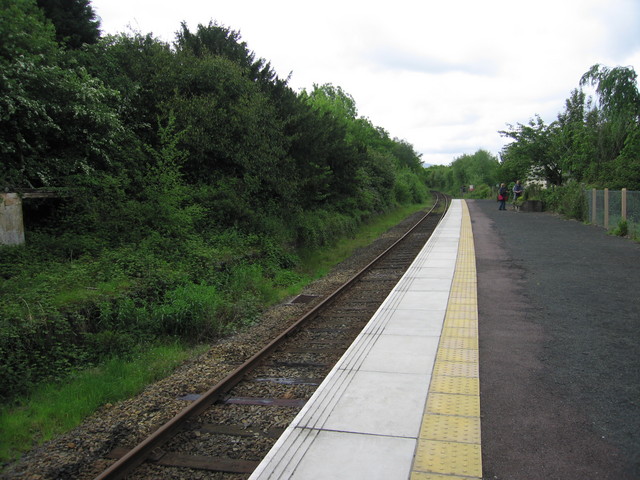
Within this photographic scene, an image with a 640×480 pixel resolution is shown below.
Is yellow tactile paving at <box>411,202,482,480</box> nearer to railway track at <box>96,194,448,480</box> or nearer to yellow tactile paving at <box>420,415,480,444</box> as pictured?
yellow tactile paving at <box>420,415,480,444</box>

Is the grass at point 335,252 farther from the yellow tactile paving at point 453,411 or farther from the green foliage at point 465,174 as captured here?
the green foliage at point 465,174

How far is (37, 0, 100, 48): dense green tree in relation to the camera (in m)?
16.1

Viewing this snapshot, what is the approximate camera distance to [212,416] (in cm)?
480

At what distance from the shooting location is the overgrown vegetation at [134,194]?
6879 millimetres

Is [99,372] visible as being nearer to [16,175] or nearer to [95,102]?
[16,175]

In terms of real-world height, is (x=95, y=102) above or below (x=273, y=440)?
above

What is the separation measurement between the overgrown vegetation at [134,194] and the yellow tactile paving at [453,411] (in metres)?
3.82

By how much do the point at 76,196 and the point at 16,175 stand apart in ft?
3.80

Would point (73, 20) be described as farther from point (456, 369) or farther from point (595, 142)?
point (595, 142)

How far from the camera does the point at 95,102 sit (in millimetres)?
10406

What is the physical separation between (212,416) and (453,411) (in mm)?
2388

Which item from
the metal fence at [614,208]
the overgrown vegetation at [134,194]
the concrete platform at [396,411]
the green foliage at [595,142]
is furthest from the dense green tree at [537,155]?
the concrete platform at [396,411]

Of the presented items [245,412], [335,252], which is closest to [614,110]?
[335,252]

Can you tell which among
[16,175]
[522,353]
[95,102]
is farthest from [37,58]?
[522,353]
